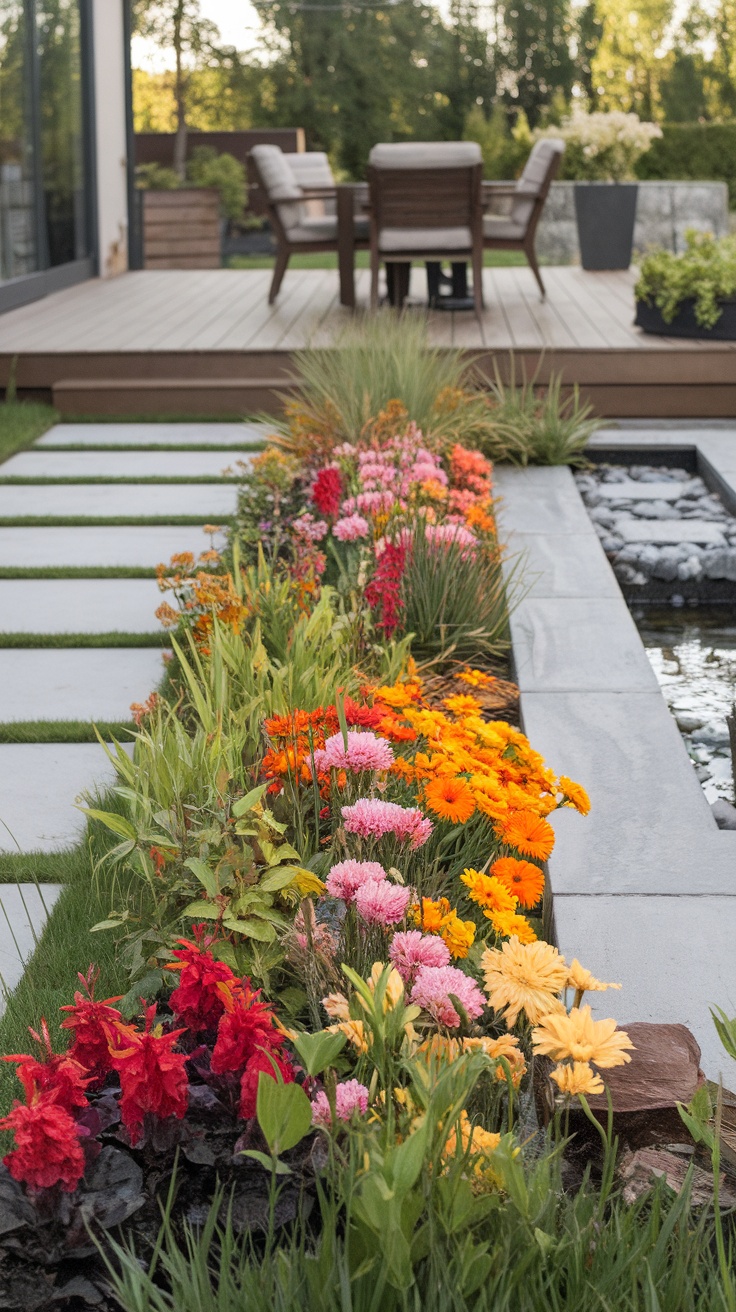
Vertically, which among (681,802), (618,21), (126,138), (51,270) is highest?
(618,21)

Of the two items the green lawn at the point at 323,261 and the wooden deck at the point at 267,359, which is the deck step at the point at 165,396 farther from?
the green lawn at the point at 323,261

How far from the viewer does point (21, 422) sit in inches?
234

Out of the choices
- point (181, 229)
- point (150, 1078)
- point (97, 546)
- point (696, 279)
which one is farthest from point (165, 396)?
point (181, 229)

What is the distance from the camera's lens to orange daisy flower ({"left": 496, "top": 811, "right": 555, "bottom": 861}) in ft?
5.52

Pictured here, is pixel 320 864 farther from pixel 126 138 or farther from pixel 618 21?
pixel 618 21

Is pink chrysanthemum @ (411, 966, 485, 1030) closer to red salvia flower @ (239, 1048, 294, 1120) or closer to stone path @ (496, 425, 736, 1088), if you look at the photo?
red salvia flower @ (239, 1048, 294, 1120)

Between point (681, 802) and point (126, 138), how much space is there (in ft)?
34.3

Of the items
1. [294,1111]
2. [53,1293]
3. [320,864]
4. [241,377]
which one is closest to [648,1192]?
[294,1111]

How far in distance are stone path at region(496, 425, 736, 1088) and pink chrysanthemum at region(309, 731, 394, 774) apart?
1.48 ft

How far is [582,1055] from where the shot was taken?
1.15m

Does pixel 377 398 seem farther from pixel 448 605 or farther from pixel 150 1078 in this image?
pixel 150 1078

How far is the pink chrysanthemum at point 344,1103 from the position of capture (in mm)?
1194

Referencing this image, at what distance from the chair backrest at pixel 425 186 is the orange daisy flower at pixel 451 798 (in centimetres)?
579

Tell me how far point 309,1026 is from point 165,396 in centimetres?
506
